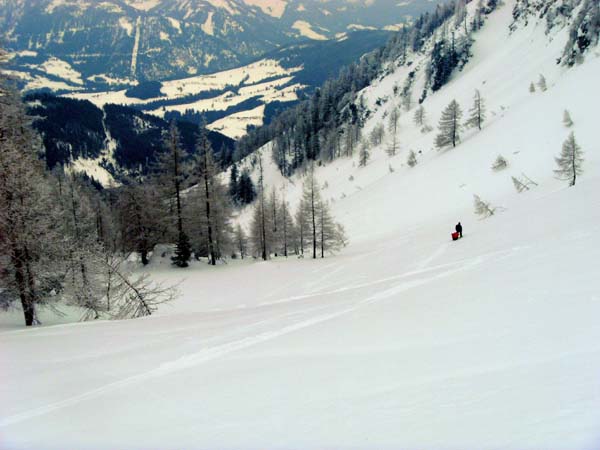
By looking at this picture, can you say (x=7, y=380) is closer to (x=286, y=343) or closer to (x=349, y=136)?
(x=286, y=343)

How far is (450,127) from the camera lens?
60.4 meters

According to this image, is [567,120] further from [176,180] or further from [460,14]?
[460,14]

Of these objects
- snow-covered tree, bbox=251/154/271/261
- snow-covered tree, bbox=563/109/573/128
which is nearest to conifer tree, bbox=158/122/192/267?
snow-covered tree, bbox=251/154/271/261

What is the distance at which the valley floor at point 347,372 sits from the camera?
148 inches

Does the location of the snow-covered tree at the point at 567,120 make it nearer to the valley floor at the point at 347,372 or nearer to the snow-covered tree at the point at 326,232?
the snow-covered tree at the point at 326,232

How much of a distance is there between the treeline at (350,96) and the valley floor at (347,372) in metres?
101

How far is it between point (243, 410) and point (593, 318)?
5.09 metres

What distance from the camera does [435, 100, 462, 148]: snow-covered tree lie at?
5944 centimetres

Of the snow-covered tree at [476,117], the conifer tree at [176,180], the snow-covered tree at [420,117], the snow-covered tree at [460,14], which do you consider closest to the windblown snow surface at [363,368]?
the conifer tree at [176,180]

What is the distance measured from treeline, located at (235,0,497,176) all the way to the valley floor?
101 m

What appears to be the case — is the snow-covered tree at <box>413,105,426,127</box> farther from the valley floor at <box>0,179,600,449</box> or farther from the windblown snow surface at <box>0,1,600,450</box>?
the valley floor at <box>0,179,600,449</box>

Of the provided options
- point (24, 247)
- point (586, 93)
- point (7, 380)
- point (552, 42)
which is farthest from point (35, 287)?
point (552, 42)

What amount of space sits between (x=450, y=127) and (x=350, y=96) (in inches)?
3058

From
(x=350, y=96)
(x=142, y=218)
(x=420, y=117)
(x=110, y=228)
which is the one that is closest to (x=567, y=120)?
(x=142, y=218)
